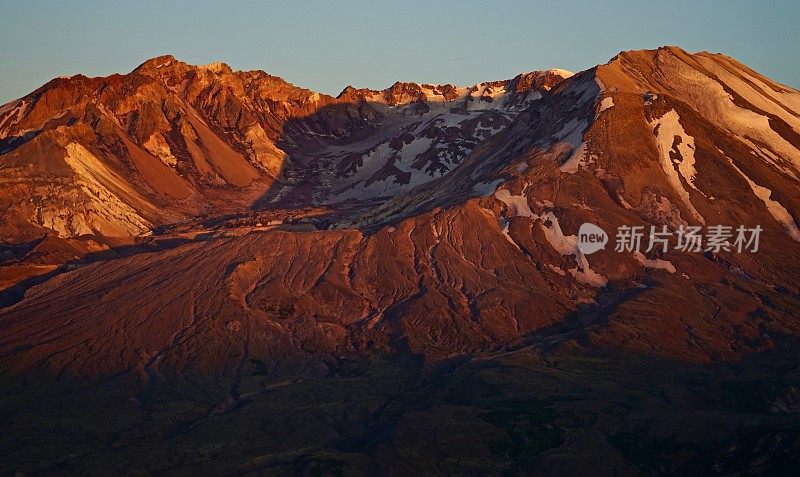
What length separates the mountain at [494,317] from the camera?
228 ft

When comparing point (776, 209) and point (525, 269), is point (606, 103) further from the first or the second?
point (525, 269)

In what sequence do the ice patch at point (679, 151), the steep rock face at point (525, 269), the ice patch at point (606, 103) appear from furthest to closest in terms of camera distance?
the ice patch at point (606, 103)
the ice patch at point (679, 151)
the steep rock face at point (525, 269)

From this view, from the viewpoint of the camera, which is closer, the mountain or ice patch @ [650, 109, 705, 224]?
the mountain

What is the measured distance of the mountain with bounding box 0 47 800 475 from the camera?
69438 mm

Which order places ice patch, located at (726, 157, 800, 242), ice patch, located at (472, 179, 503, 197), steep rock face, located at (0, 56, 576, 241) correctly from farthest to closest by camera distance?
steep rock face, located at (0, 56, 576, 241) < ice patch, located at (472, 179, 503, 197) < ice patch, located at (726, 157, 800, 242)

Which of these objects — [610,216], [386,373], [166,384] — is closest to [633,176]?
[610,216]

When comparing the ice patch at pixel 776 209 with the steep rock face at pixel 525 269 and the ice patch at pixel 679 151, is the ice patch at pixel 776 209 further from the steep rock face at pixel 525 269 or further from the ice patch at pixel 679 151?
the ice patch at pixel 679 151

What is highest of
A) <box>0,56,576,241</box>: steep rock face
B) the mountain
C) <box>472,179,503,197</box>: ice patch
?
<box>0,56,576,241</box>: steep rock face

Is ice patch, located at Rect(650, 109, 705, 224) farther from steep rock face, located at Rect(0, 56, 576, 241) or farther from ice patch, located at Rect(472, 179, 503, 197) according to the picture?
steep rock face, located at Rect(0, 56, 576, 241)

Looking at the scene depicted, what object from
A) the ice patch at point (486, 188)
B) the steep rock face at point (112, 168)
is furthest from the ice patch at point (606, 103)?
the steep rock face at point (112, 168)

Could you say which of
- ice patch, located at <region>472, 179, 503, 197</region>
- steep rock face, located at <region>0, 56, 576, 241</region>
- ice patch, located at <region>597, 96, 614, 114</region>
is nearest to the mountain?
ice patch, located at <region>597, 96, 614, 114</region>

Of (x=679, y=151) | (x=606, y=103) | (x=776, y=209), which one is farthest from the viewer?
(x=606, y=103)

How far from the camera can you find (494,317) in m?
92.2

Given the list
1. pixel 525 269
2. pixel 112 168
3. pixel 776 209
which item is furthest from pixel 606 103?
pixel 112 168
